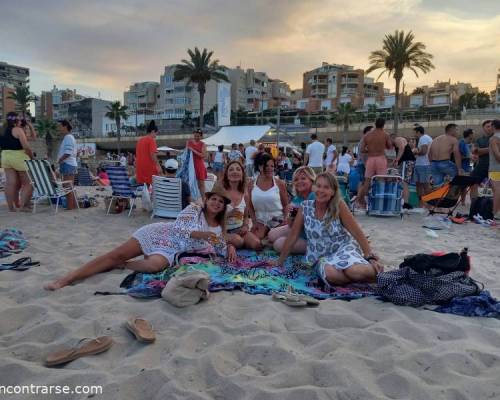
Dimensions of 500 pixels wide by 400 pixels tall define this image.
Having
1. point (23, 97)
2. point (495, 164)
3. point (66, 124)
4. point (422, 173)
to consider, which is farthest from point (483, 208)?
point (23, 97)

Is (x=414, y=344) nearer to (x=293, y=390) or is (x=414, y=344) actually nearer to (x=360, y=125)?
(x=293, y=390)

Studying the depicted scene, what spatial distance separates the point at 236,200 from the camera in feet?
14.4

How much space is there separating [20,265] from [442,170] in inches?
283

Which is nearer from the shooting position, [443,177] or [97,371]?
[97,371]

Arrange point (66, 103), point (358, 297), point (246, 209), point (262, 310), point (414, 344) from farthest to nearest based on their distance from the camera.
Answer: point (66, 103) → point (246, 209) → point (358, 297) → point (262, 310) → point (414, 344)

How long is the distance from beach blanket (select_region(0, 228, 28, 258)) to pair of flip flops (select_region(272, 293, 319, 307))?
9.23ft

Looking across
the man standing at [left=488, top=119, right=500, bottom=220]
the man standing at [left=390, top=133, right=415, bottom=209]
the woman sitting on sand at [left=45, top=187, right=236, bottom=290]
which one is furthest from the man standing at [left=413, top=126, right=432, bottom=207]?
the woman sitting on sand at [left=45, top=187, right=236, bottom=290]

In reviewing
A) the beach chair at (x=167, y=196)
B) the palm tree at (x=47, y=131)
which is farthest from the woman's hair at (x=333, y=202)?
the palm tree at (x=47, y=131)

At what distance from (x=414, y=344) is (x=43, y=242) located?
4.02 metres

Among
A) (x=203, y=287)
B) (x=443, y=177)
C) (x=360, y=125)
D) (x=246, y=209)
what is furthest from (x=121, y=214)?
(x=360, y=125)

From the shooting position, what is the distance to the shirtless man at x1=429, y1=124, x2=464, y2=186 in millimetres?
7574

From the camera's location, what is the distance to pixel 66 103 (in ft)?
327

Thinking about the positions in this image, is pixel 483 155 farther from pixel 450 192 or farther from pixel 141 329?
pixel 141 329

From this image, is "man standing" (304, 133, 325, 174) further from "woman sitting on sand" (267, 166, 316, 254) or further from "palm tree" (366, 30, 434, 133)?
"palm tree" (366, 30, 434, 133)
